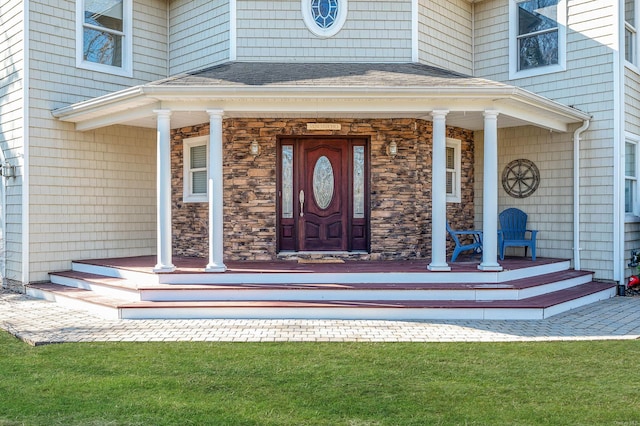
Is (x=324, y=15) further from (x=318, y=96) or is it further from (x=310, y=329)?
(x=310, y=329)

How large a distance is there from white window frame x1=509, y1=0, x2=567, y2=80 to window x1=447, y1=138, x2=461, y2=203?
1772 millimetres

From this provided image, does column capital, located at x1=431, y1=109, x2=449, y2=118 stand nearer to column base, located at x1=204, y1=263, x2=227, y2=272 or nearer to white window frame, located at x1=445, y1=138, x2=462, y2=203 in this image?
white window frame, located at x1=445, y1=138, x2=462, y2=203

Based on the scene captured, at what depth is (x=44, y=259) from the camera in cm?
965

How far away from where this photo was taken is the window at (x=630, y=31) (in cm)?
1025

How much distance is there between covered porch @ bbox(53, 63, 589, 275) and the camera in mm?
7836

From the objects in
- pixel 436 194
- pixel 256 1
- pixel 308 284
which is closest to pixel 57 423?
pixel 308 284

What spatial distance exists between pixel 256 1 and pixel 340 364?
23.8ft

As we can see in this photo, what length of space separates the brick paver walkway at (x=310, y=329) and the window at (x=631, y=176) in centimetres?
344

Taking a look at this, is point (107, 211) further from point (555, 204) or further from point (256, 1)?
point (555, 204)

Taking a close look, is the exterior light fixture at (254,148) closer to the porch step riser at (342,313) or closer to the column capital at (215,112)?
Result: the column capital at (215,112)

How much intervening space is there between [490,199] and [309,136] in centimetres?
332

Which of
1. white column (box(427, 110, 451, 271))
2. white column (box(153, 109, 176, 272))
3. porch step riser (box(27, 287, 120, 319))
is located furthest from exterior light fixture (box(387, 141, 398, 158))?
porch step riser (box(27, 287, 120, 319))

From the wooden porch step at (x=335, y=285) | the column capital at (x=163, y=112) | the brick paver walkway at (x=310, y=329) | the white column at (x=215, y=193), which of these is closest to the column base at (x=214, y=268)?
the white column at (x=215, y=193)

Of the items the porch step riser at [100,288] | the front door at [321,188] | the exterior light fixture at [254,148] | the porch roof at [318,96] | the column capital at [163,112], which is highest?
the porch roof at [318,96]
